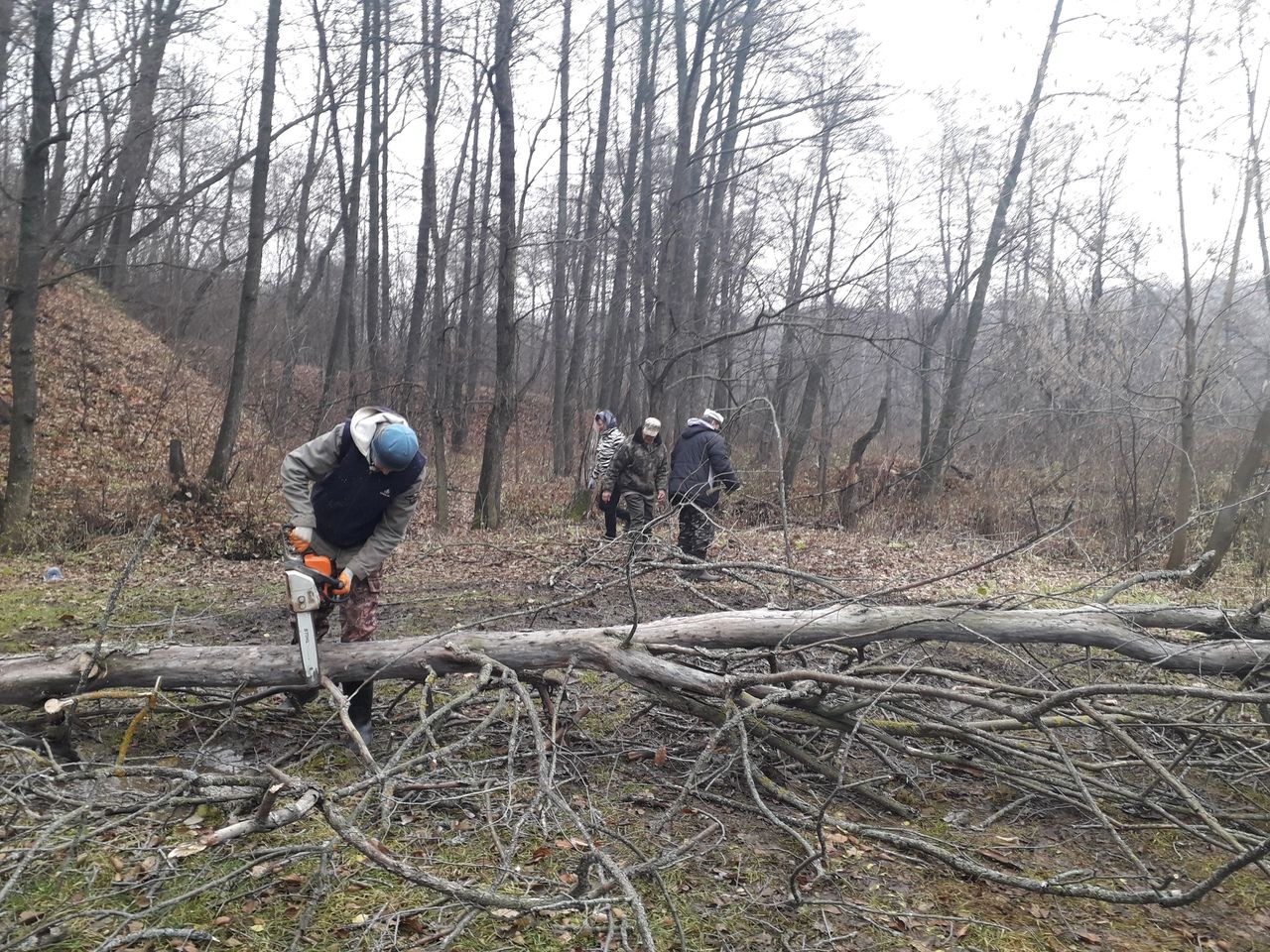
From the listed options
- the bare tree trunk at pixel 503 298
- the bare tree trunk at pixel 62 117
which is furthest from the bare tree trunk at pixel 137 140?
the bare tree trunk at pixel 503 298

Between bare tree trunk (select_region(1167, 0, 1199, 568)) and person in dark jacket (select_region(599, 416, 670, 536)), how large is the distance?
19.6 ft

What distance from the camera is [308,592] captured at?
12.5 feet

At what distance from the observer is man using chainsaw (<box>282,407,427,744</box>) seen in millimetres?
4129

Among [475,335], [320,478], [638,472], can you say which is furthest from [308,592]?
[475,335]

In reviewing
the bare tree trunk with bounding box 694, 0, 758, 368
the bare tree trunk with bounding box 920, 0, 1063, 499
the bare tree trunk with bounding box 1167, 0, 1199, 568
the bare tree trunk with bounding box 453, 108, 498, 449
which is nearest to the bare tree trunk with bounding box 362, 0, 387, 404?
the bare tree trunk with bounding box 453, 108, 498, 449

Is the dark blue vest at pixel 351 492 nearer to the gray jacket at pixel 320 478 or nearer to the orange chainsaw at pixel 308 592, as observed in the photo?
the gray jacket at pixel 320 478

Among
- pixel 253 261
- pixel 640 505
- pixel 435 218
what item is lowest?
pixel 640 505

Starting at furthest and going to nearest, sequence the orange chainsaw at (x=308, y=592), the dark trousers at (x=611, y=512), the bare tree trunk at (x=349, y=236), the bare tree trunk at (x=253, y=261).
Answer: the bare tree trunk at (x=349, y=236) → the bare tree trunk at (x=253, y=261) → the dark trousers at (x=611, y=512) → the orange chainsaw at (x=308, y=592)

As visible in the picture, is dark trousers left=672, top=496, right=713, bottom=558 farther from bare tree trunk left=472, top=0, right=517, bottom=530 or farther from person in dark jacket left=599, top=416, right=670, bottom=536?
bare tree trunk left=472, top=0, right=517, bottom=530

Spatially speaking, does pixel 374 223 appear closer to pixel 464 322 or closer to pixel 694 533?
pixel 464 322

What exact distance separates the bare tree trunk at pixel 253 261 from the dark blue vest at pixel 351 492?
764 centimetres

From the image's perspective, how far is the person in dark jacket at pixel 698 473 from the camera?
8.38 m

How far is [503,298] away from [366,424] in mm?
7800

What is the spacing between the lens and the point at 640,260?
1266 centimetres
